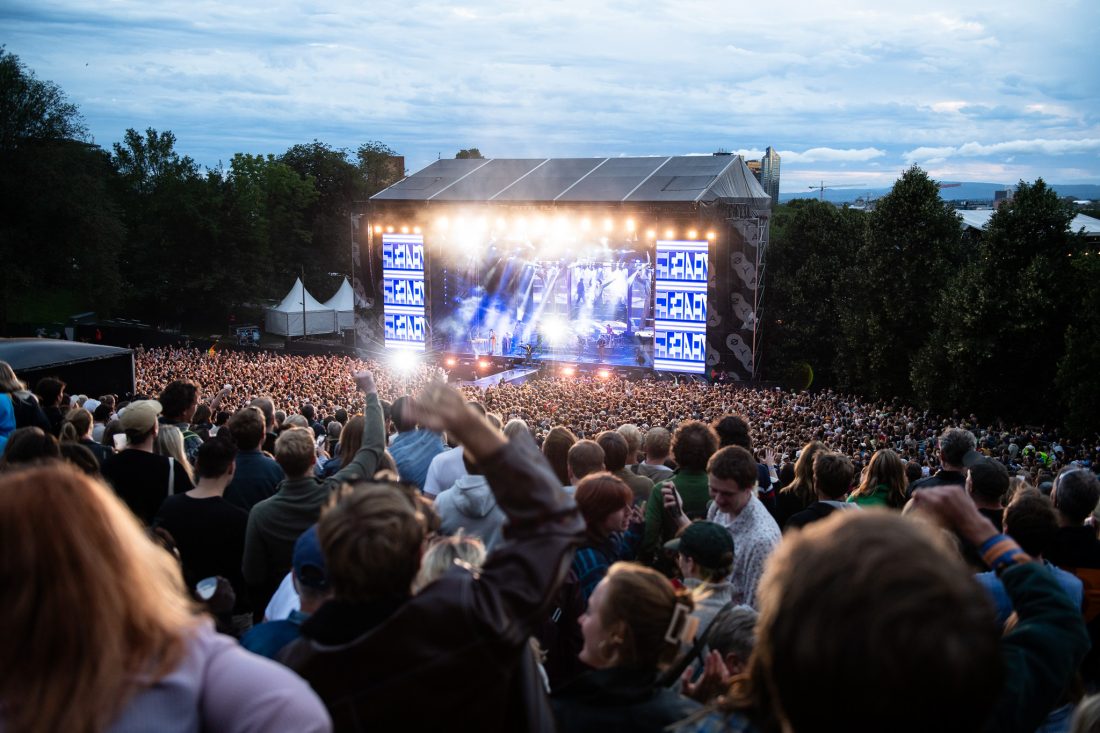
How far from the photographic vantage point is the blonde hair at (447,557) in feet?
7.12

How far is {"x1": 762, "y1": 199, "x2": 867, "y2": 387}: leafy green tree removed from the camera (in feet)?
83.7

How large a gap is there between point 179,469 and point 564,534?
3457mm

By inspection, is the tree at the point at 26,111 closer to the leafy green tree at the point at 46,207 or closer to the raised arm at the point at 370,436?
the leafy green tree at the point at 46,207

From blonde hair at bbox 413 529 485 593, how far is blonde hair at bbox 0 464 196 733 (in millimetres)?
947

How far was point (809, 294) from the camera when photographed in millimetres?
25844

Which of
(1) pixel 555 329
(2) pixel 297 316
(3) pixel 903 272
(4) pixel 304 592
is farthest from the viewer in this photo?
(2) pixel 297 316

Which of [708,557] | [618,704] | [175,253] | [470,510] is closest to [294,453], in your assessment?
[470,510]

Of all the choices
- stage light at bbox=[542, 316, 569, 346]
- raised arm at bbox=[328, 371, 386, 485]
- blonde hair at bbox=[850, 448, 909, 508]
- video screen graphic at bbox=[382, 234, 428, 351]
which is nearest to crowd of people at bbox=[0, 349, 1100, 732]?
raised arm at bbox=[328, 371, 386, 485]

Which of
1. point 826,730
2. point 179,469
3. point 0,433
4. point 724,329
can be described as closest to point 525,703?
point 826,730

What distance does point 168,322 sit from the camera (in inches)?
1626

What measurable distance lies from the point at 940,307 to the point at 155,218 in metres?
38.4

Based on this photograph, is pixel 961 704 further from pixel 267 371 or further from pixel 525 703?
pixel 267 371

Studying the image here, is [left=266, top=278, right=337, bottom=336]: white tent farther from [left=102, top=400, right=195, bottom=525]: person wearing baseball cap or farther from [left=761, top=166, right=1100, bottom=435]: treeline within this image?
[left=102, top=400, right=195, bottom=525]: person wearing baseball cap

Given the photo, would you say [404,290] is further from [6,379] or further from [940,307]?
[6,379]
